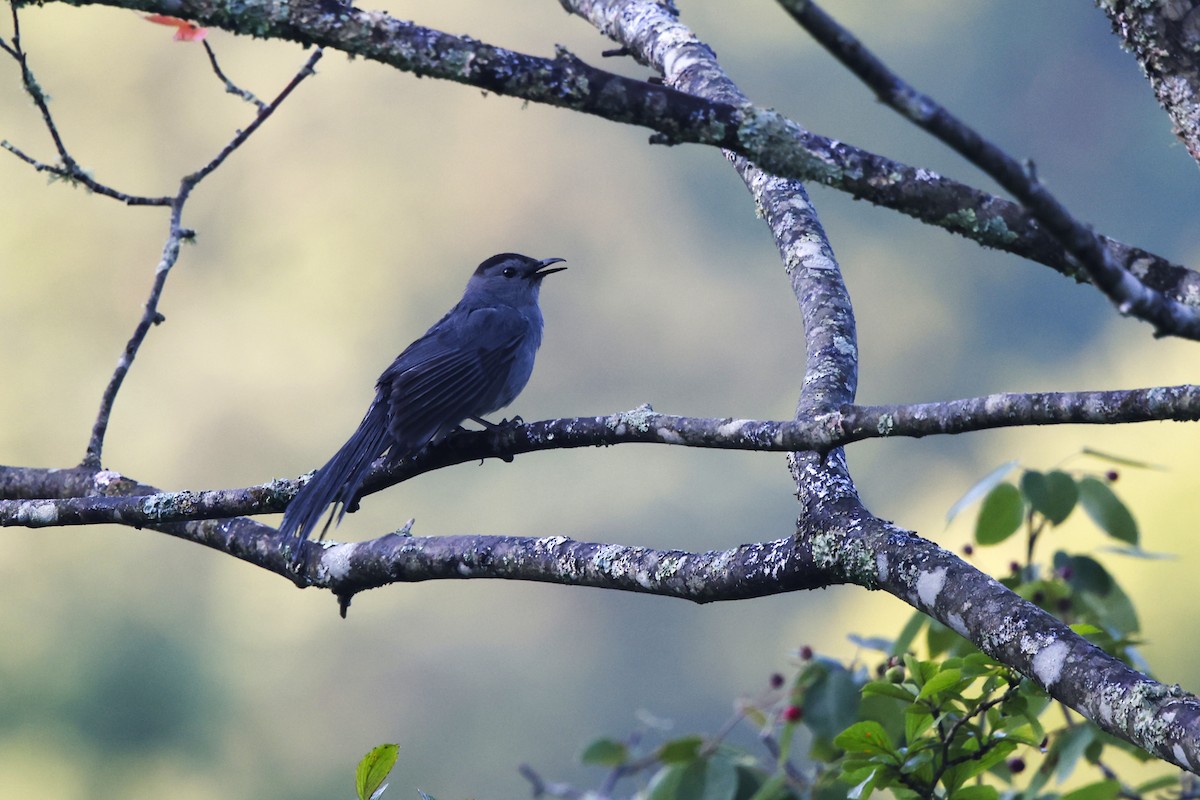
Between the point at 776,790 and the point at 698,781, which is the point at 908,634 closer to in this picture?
the point at 776,790

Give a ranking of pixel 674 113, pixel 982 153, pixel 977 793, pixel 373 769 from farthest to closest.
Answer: pixel 977 793, pixel 373 769, pixel 674 113, pixel 982 153

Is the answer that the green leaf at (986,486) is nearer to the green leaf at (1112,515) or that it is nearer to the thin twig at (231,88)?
the green leaf at (1112,515)

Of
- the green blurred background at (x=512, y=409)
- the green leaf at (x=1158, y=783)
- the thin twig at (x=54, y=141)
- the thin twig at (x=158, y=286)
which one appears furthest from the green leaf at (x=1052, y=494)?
the green blurred background at (x=512, y=409)

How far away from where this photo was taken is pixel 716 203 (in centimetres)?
2847

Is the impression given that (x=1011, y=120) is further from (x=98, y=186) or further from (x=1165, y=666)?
(x=98, y=186)

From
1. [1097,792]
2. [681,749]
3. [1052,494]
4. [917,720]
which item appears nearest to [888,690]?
[917,720]

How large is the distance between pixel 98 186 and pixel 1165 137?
2.43 m

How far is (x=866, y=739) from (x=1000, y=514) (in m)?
1.06

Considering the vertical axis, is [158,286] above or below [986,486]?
above

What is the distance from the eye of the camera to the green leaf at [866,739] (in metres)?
1.95

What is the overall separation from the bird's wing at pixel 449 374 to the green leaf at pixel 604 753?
100cm

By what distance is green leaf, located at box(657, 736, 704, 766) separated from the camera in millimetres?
2617

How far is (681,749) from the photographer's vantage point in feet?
8.63

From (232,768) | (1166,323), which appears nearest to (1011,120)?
(232,768)
